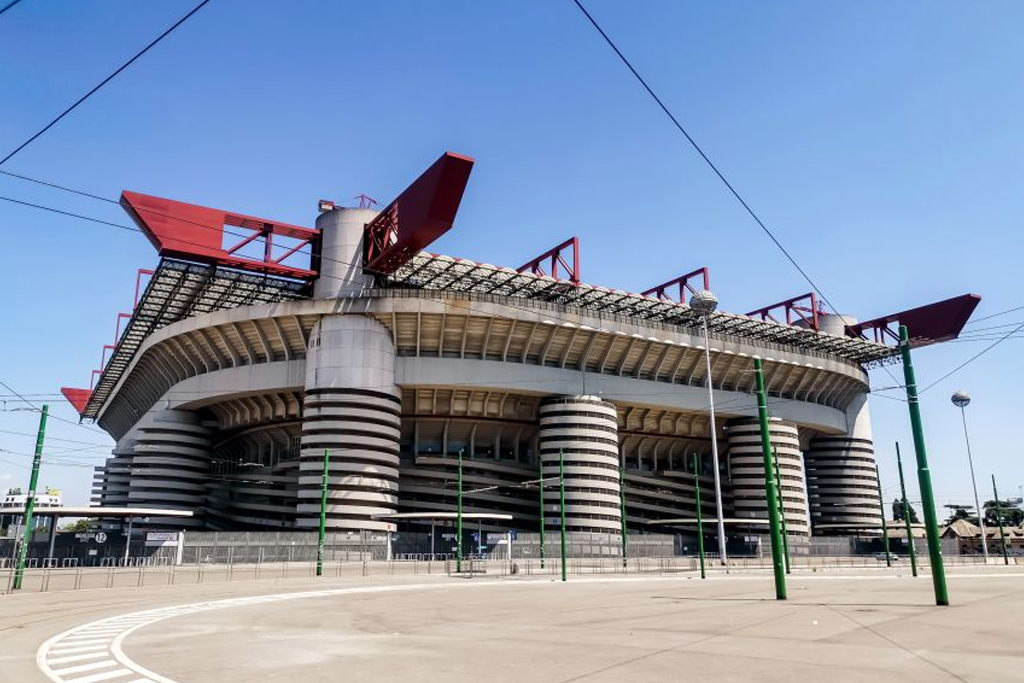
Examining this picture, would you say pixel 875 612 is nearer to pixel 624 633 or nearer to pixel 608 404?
pixel 624 633

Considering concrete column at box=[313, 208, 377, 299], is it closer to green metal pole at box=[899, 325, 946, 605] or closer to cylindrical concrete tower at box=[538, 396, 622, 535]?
Answer: cylindrical concrete tower at box=[538, 396, 622, 535]

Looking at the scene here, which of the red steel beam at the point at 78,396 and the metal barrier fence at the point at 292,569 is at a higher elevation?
the red steel beam at the point at 78,396

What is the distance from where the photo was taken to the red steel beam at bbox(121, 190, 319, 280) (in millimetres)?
54062

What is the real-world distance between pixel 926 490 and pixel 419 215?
3936 centimetres

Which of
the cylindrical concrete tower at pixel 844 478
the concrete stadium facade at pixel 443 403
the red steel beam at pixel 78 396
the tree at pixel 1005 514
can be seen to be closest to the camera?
the concrete stadium facade at pixel 443 403

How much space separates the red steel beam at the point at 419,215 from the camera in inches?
1971

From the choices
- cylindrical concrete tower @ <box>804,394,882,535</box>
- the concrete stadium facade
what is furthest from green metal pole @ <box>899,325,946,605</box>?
cylindrical concrete tower @ <box>804,394,882,535</box>

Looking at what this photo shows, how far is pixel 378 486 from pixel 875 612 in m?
48.6

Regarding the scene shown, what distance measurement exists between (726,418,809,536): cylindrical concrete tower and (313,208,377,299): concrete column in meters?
46.6

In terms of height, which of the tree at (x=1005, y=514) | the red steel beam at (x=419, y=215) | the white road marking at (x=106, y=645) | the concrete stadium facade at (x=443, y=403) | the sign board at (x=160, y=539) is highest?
the red steel beam at (x=419, y=215)

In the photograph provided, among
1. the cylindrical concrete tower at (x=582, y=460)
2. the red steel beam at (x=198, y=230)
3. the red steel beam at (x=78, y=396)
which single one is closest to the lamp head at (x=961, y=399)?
the cylindrical concrete tower at (x=582, y=460)

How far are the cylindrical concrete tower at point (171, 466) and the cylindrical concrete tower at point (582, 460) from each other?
116 ft

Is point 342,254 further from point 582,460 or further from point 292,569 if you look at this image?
point 582,460

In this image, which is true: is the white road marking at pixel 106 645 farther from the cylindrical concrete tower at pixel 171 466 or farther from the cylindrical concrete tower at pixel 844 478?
the cylindrical concrete tower at pixel 844 478
